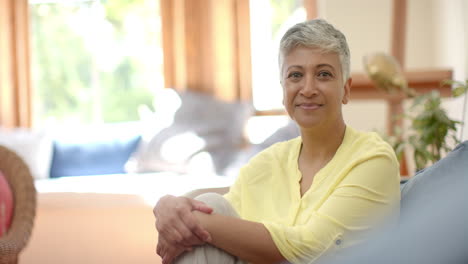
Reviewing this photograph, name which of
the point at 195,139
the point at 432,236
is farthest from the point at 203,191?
the point at 195,139

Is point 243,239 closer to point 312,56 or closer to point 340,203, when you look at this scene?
point 340,203

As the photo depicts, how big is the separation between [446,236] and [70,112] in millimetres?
5450

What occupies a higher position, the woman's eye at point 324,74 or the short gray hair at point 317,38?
the short gray hair at point 317,38

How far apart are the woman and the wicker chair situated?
3.08 feet

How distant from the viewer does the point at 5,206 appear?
247 cm

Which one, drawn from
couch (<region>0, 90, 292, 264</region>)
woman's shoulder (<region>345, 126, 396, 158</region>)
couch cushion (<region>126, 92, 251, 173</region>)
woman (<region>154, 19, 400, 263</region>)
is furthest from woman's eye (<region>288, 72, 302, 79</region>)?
couch cushion (<region>126, 92, 251, 173</region>)

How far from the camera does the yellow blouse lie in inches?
59.4

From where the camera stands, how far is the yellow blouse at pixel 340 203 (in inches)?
59.4

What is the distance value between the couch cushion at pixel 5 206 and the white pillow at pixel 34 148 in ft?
7.58

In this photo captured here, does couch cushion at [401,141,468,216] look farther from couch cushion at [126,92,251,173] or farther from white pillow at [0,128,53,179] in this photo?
white pillow at [0,128,53,179]

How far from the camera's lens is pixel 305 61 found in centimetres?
168

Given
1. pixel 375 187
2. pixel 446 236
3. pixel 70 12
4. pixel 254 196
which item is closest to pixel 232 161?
pixel 70 12

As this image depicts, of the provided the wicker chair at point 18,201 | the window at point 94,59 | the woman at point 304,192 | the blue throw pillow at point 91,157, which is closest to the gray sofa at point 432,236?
the woman at point 304,192

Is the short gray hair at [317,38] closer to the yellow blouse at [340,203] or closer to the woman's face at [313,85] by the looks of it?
the woman's face at [313,85]
